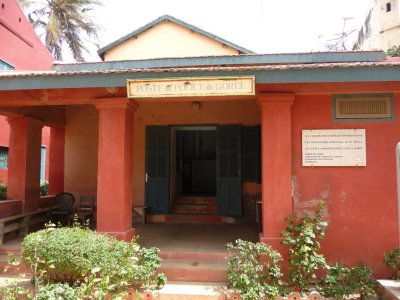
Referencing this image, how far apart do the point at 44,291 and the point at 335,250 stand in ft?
12.7

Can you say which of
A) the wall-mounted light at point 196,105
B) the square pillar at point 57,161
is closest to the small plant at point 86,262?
the wall-mounted light at point 196,105

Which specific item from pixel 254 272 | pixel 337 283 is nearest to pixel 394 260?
pixel 337 283

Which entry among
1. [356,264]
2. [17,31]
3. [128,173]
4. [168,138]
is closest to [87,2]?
[17,31]

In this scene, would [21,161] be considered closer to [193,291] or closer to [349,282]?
[193,291]

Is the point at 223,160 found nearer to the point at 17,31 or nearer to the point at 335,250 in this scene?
the point at 335,250

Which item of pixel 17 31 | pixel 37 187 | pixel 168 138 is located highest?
pixel 17 31

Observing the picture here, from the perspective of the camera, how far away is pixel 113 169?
17.9ft

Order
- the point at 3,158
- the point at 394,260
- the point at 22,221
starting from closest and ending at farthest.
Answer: the point at 394,260
the point at 22,221
the point at 3,158

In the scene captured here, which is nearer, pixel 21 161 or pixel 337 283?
pixel 337 283

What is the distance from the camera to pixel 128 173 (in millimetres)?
5621

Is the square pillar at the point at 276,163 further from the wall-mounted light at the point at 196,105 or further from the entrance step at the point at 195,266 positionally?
the wall-mounted light at the point at 196,105

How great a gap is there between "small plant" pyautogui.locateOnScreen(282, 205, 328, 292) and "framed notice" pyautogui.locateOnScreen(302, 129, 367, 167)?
731 millimetres

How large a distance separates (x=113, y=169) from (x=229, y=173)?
328 centimetres

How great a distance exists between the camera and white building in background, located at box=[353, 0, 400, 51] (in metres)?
23.2
